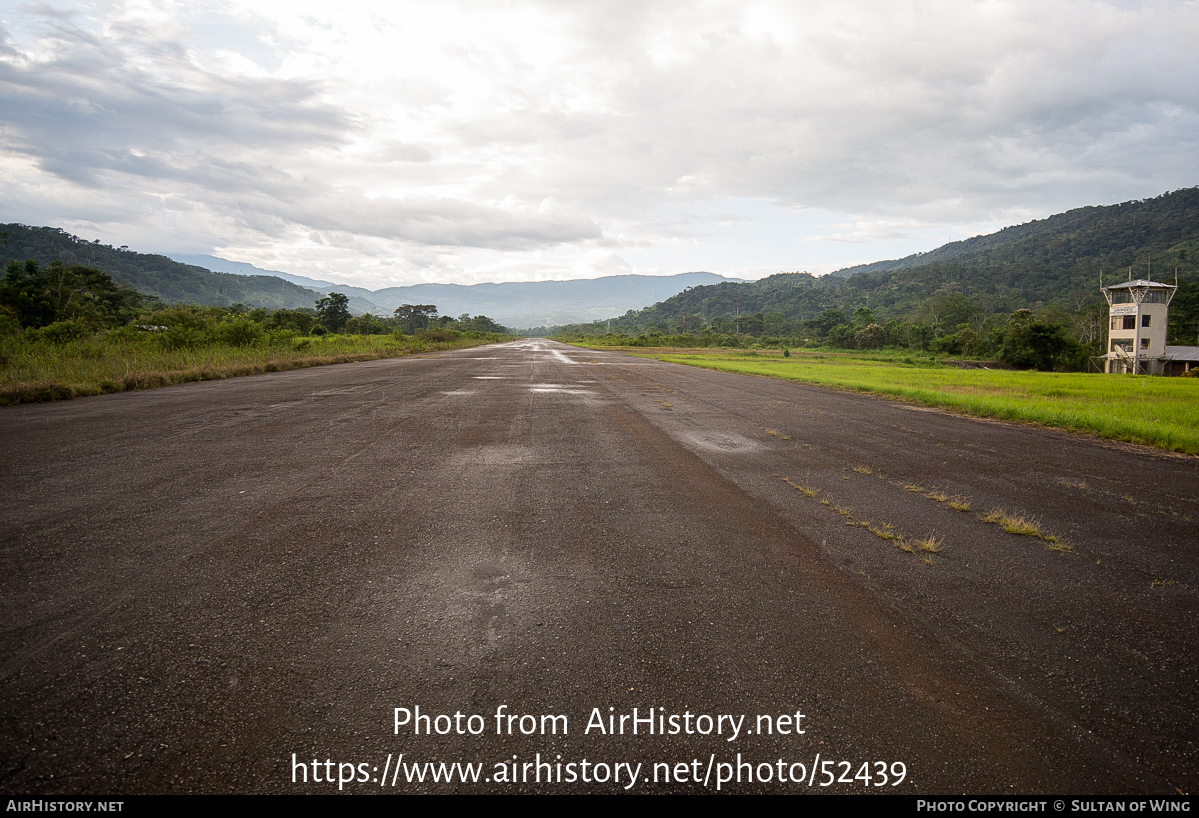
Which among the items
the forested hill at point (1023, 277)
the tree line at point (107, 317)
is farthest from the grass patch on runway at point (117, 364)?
the forested hill at point (1023, 277)

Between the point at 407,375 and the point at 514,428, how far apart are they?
1327 cm

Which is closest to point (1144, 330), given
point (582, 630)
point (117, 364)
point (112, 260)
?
point (582, 630)

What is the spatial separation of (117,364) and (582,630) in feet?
66.7

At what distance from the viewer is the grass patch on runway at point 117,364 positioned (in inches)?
476

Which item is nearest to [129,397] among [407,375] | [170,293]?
[407,375]

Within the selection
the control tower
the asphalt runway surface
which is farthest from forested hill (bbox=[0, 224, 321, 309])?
the control tower

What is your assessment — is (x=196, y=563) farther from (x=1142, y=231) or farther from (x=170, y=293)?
(x=170, y=293)

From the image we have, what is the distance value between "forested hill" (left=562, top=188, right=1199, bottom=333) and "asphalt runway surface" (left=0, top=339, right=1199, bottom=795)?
100694 mm

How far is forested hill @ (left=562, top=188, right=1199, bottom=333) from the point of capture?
108 m

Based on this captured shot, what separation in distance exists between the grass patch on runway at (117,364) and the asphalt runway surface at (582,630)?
8.56 meters

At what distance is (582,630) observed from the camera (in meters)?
2.77

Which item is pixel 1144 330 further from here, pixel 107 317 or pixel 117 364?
pixel 107 317

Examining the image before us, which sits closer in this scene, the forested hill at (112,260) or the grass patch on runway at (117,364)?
the grass patch on runway at (117,364)

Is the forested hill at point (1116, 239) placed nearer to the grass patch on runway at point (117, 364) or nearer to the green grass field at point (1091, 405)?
the green grass field at point (1091, 405)
